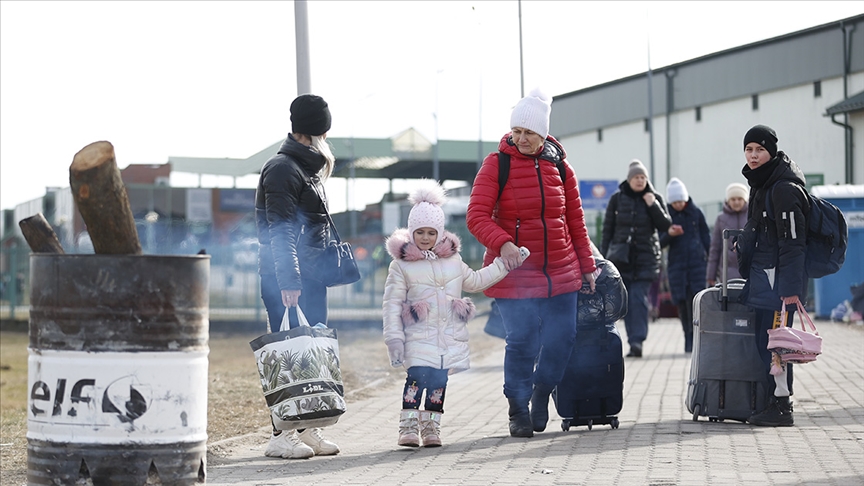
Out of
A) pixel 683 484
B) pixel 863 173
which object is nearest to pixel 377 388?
pixel 683 484

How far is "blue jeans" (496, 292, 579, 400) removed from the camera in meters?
7.16

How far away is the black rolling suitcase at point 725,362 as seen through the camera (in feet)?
24.8

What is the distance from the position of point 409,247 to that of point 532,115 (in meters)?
1.05

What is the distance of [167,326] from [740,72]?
161 feet

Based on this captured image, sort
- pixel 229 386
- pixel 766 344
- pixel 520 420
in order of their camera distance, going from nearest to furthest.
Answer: pixel 520 420 < pixel 766 344 < pixel 229 386

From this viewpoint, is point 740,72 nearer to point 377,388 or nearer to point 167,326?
point 377,388

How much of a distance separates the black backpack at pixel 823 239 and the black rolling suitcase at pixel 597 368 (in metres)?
1.08

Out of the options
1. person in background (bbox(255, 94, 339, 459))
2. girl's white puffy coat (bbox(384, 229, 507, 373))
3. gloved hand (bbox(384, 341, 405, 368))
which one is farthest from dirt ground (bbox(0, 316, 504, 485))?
girl's white puffy coat (bbox(384, 229, 507, 373))

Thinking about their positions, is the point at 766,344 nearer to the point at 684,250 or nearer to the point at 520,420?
the point at 520,420

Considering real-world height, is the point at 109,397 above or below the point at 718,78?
below

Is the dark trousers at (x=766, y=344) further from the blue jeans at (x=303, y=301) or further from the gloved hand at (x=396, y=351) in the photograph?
the blue jeans at (x=303, y=301)

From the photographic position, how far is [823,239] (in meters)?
7.13

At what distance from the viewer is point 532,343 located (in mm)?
7195

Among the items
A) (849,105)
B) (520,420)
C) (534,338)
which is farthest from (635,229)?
(849,105)
